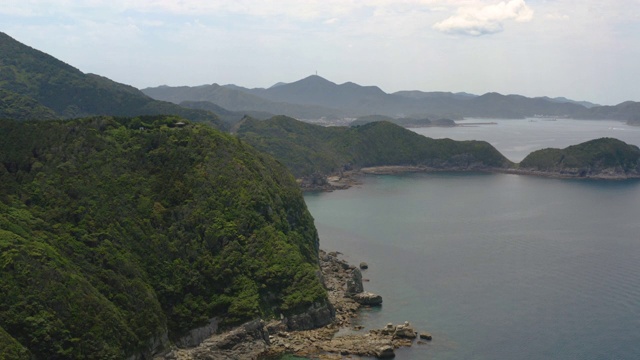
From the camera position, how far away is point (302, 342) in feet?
181

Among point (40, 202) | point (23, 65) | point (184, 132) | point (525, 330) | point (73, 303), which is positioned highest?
point (23, 65)

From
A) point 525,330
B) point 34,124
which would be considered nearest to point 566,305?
point 525,330

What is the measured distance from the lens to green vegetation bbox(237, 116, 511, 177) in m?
170

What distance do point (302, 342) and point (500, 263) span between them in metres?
36.3

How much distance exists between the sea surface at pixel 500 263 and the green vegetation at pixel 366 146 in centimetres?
3381

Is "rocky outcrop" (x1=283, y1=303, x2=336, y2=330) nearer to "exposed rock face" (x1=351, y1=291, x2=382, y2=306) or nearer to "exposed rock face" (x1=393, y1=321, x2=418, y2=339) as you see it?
"exposed rock face" (x1=351, y1=291, x2=382, y2=306)

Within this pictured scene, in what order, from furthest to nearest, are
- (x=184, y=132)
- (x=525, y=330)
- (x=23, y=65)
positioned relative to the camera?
(x=23, y=65) → (x=184, y=132) → (x=525, y=330)

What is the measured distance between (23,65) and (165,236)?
14628cm

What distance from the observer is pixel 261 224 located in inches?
2549

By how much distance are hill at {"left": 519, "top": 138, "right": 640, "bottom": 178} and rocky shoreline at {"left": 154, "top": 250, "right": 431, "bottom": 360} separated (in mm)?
119696

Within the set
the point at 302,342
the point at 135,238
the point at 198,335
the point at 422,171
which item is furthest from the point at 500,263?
the point at 422,171

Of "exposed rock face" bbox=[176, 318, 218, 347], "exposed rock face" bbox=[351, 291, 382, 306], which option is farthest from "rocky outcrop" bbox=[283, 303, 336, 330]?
"exposed rock face" bbox=[176, 318, 218, 347]

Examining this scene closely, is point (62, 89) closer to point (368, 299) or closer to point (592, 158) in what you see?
point (368, 299)

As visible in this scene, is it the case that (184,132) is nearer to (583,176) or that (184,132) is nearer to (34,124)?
(34,124)
